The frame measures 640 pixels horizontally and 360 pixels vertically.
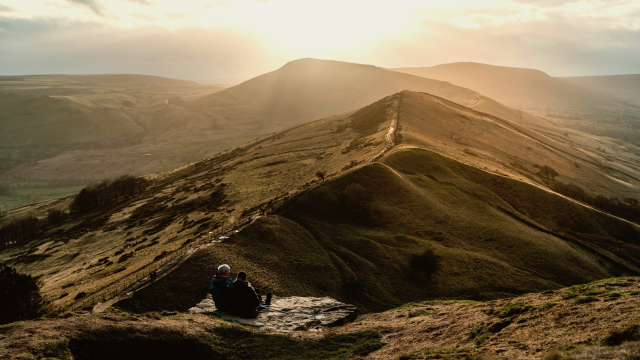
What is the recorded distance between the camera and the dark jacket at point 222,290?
19906mm

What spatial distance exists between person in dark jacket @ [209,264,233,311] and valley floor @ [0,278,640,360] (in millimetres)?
1617

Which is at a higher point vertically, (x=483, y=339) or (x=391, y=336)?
(x=483, y=339)

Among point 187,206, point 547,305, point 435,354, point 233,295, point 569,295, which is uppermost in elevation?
point 547,305

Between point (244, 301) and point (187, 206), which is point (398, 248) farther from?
point (187, 206)

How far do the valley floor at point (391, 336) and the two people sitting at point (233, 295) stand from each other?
5.44 ft

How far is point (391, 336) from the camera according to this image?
18719mm

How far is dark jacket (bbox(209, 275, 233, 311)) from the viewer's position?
1991cm

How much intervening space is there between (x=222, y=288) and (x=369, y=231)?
2885 centimetres

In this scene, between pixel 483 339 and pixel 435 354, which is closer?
pixel 435 354

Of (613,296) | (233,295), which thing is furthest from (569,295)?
(233,295)

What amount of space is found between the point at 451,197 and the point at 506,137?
229 feet

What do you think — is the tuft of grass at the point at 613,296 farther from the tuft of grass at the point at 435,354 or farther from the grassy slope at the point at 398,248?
the grassy slope at the point at 398,248

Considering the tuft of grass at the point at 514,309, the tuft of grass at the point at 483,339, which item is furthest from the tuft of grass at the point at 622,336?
the tuft of grass at the point at 514,309

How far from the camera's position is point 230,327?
18.1 meters
